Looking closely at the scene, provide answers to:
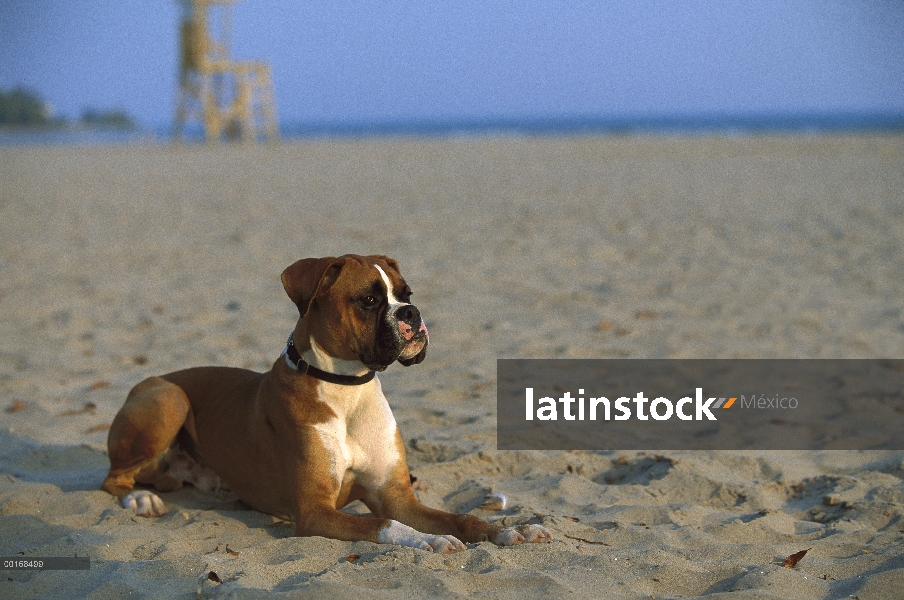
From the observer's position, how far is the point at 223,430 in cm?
454

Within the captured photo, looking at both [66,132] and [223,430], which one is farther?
[66,132]

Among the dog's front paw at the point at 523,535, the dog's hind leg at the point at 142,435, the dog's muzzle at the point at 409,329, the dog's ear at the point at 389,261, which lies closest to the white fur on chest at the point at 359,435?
the dog's muzzle at the point at 409,329

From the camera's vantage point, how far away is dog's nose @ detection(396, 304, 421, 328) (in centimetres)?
394

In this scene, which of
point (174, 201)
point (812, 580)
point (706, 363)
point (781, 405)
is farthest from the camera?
point (174, 201)

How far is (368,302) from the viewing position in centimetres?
400

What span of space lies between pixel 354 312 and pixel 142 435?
4.51ft

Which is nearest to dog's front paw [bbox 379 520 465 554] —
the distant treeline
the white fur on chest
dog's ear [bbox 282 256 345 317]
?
the white fur on chest

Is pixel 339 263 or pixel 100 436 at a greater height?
pixel 339 263

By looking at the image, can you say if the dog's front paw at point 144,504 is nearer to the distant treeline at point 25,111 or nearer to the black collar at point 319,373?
the black collar at point 319,373

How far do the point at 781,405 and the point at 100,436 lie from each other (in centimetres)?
428

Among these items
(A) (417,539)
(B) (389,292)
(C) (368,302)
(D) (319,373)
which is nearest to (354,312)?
(C) (368,302)

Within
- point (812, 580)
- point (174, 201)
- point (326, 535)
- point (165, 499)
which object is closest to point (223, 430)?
point (165, 499)

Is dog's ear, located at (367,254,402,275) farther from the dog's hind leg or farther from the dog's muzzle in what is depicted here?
the dog's hind leg

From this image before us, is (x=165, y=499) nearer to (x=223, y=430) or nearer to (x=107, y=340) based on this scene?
(x=223, y=430)
